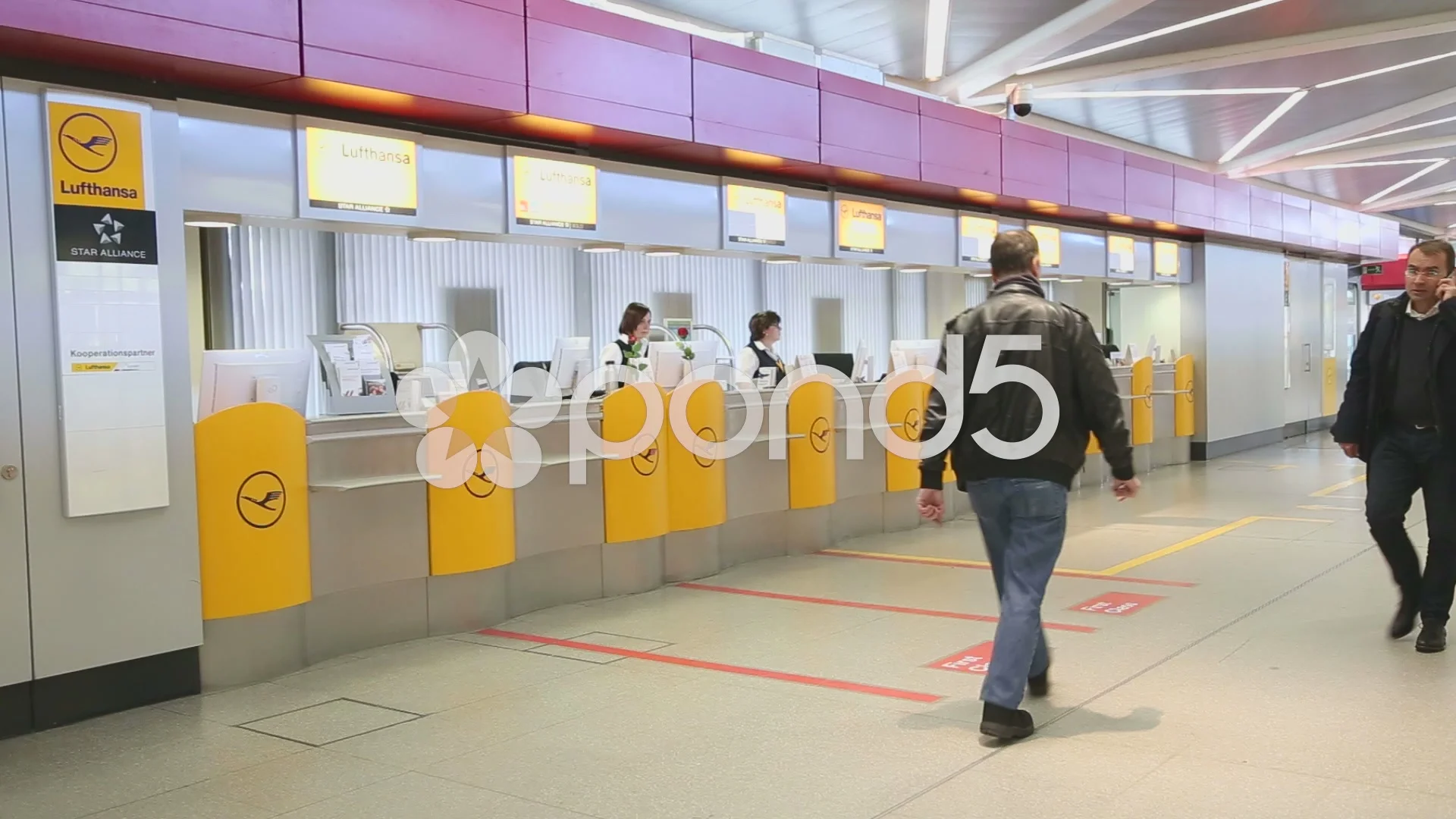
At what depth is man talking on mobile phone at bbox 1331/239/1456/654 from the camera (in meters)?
4.76

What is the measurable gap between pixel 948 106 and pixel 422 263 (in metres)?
4.35

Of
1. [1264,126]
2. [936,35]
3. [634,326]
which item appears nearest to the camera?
[634,326]

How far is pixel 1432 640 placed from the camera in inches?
192

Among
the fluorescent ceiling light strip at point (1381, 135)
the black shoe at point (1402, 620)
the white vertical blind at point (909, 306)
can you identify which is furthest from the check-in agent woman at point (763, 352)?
the fluorescent ceiling light strip at point (1381, 135)

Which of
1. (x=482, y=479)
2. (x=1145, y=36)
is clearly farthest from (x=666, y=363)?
(x=1145, y=36)

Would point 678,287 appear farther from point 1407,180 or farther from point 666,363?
point 1407,180

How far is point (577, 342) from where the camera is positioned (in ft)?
23.3

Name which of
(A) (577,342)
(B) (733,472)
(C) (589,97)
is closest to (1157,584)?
(B) (733,472)

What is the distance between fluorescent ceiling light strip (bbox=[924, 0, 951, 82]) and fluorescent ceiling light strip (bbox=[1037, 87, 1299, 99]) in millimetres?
1295

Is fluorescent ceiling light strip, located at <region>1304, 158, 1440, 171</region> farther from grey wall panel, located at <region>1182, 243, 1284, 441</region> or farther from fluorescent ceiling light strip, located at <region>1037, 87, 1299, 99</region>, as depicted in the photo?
fluorescent ceiling light strip, located at <region>1037, 87, 1299, 99</region>

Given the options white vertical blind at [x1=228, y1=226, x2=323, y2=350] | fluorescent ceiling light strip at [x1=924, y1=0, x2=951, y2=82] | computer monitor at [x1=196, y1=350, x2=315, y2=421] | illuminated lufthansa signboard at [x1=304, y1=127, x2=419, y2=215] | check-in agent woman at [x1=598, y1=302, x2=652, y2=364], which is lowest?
computer monitor at [x1=196, y1=350, x2=315, y2=421]

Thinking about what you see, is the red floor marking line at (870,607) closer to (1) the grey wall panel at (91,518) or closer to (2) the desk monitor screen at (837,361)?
(1) the grey wall panel at (91,518)

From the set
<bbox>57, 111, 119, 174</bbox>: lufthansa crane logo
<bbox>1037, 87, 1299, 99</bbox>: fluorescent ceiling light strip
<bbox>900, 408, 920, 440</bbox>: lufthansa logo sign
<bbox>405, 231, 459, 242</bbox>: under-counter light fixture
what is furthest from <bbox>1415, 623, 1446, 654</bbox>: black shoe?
<bbox>1037, 87, 1299, 99</bbox>: fluorescent ceiling light strip

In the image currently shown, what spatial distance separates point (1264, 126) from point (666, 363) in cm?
844
